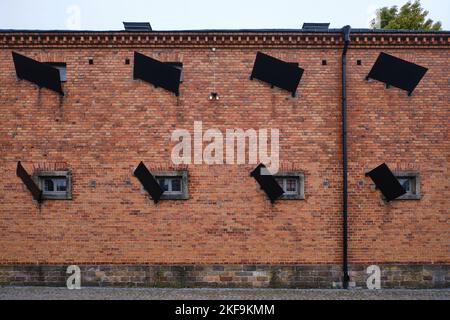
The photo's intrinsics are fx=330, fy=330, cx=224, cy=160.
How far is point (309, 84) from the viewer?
9375mm

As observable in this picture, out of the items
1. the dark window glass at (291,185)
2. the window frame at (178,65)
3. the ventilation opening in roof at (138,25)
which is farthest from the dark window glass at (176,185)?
the ventilation opening in roof at (138,25)

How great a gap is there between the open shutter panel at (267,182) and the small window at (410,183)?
131 inches

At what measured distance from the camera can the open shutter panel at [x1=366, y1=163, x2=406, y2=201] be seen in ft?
29.6

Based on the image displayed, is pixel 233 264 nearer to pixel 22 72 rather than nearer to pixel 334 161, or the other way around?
pixel 334 161

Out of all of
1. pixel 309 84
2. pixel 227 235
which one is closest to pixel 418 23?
pixel 309 84

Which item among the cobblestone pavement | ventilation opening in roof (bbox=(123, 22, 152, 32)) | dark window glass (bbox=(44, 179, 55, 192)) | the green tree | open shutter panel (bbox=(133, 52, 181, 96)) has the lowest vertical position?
the cobblestone pavement

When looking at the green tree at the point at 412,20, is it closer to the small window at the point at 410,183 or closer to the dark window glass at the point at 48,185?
the small window at the point at 410,183

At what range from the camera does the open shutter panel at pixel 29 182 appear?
29.9 feet

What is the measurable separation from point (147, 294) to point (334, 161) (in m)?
6.17

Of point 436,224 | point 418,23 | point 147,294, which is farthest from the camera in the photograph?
point 418,23

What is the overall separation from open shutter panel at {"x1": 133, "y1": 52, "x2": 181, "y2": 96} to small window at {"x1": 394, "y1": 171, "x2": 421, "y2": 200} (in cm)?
669

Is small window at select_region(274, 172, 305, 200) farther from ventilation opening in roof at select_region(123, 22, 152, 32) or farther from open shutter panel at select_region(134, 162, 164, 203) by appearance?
ventilation opening in roof at select_region(123, 22, 152, 32)

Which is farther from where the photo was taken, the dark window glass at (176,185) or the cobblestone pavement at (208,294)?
the dark window glass at (176,185)

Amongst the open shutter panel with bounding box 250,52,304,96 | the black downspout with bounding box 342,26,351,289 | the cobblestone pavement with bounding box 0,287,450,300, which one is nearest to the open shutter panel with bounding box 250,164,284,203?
the black downspout with bounding box 342,26,351,289
